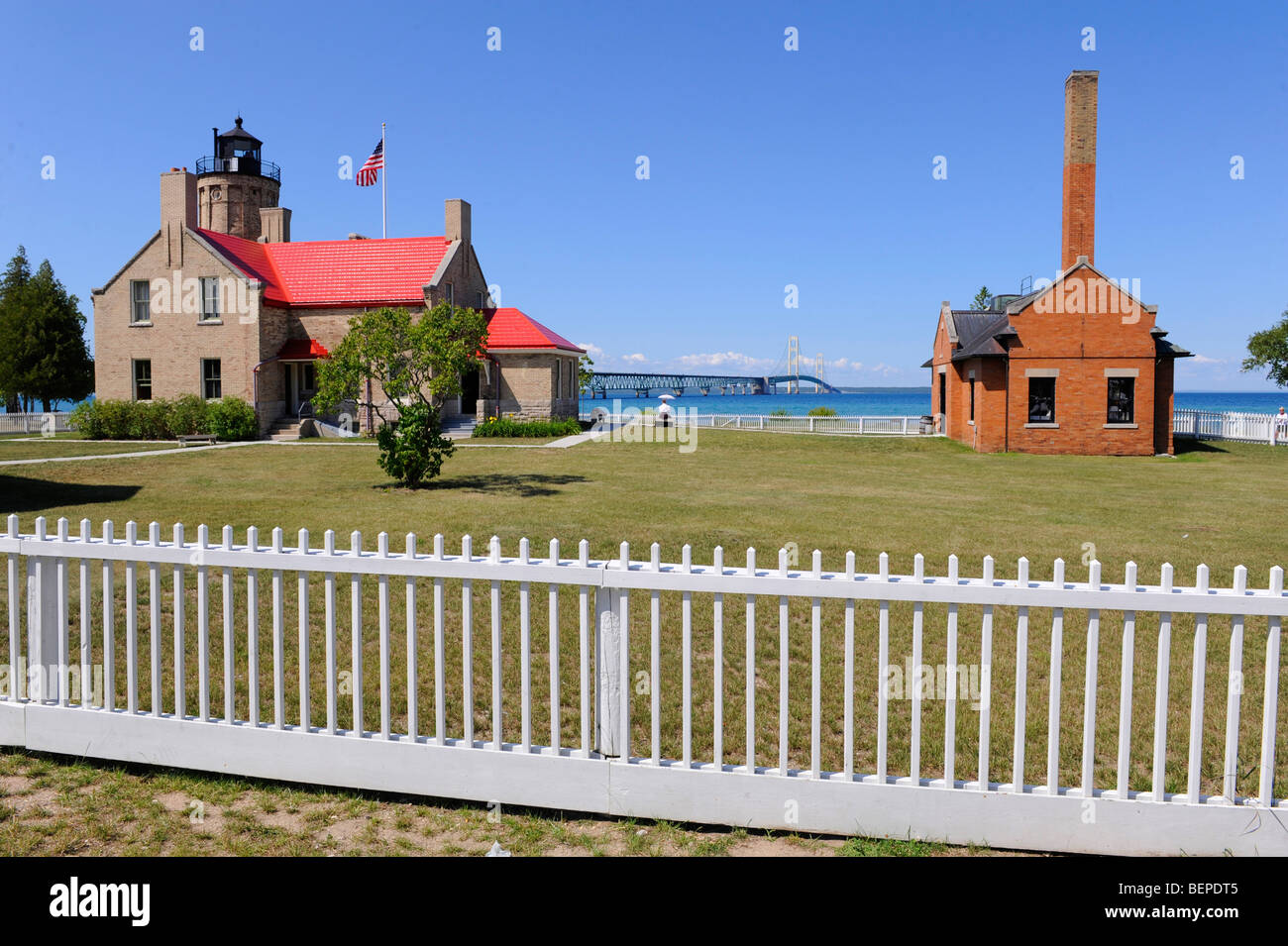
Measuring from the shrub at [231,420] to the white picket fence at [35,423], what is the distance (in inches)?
462

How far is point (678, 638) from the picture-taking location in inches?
306

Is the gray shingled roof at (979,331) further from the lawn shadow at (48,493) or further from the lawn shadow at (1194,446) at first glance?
the lawn shadow at (48,493)

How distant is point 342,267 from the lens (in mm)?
38719

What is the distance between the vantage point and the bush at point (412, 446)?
61.1ft

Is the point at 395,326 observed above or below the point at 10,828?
Result: above

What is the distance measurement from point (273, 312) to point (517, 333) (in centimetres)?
984

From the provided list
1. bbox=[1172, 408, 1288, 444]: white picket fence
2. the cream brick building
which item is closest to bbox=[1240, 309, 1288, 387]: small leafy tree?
bbox=[1172, 408, 1288, 444]: white picket fence

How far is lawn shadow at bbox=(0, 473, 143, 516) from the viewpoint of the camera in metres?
15.6

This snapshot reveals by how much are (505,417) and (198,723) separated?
107 ft

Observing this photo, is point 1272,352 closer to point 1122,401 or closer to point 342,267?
point 1122,401

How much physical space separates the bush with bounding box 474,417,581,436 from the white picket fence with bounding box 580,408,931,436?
565cm

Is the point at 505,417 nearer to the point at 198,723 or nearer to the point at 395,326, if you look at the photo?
the point at 395,326

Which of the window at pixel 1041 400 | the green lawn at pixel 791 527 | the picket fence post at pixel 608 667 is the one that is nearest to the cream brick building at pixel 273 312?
the green lawn at pixel 791 527
